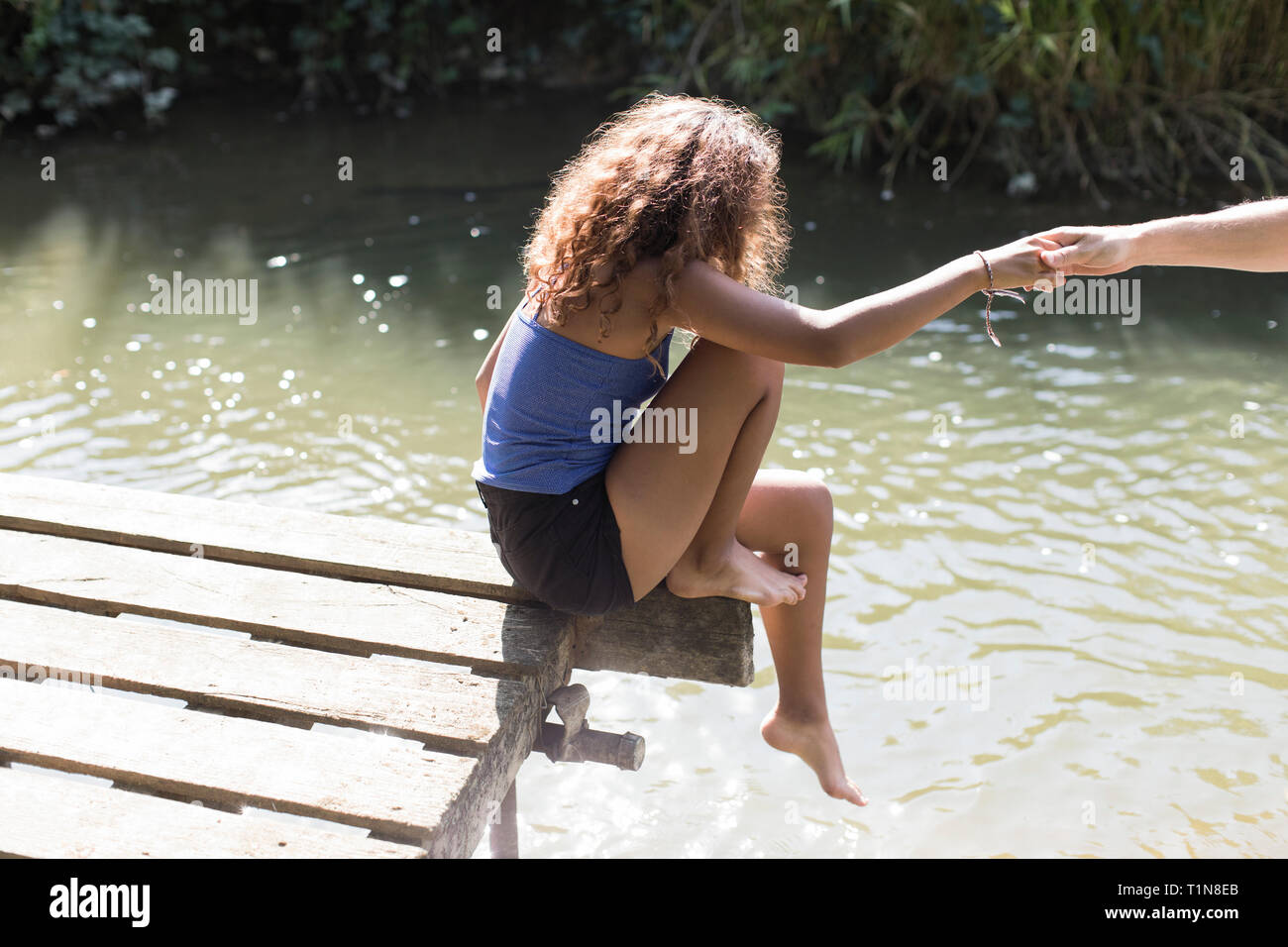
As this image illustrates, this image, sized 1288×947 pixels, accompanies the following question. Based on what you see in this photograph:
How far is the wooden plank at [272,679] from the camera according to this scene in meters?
1.84

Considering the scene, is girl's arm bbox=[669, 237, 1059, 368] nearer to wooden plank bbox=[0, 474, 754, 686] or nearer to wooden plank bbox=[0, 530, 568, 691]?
wooden plank bbox=[0, 474, 754, 686]

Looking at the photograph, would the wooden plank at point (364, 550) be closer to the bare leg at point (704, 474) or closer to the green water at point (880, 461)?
the bare leg at point (704, 474)

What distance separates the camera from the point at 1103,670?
272 centimetres

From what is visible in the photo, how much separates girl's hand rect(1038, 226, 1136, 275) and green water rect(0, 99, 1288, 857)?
3.40 ft

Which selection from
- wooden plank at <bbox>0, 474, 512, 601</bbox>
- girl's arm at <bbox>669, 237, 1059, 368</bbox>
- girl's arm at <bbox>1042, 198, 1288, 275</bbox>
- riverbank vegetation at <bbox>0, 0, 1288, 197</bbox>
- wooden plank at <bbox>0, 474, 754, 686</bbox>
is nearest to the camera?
girl's arm at <bbox>669, 237, 1059, 368</bbox>

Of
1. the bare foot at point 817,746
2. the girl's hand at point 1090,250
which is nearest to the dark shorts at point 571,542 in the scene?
the bare foot at point 817,746

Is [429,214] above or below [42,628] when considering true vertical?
above

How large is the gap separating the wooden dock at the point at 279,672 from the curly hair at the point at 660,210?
1.87ft

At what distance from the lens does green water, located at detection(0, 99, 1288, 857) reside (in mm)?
2379

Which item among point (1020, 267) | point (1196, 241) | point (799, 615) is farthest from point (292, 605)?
point (1196, 241)

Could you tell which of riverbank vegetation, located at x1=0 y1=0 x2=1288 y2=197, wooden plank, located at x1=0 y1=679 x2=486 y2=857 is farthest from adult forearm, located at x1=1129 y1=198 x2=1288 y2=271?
riverbank vegetation, located at x1=0 y1=0 x2=1288 y2=197

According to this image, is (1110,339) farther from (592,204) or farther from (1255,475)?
(592,204)

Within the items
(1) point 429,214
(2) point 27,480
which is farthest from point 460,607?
(1) point 429,214
